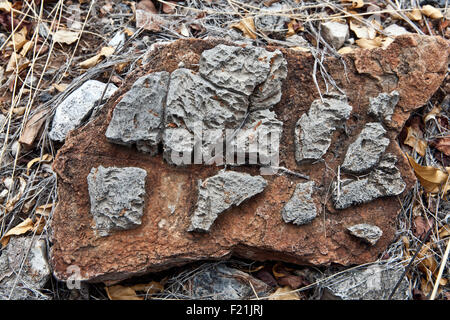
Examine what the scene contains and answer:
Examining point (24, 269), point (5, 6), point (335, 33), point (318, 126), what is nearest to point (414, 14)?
point (335, 33)

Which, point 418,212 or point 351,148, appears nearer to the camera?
point 351,148

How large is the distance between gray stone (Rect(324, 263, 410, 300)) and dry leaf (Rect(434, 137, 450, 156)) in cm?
77

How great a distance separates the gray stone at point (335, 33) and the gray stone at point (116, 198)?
1442 mm

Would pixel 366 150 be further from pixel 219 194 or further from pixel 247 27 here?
pixel 247 27

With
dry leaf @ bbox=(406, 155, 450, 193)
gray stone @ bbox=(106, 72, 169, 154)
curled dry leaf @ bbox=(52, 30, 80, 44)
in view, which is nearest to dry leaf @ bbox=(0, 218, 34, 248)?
gray stone @ bbox=(106, 72, 169, 154)

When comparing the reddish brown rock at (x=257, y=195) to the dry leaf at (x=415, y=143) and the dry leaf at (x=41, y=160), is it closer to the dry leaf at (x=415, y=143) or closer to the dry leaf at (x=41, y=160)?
the dry leaf at (x=415, y=143)

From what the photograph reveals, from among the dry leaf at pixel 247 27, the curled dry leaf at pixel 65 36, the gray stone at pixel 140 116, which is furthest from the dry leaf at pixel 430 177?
the curled dry leaf at pixel 65 36

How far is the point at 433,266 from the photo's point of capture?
2291 mm

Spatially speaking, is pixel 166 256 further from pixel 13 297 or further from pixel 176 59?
pixel 176 59

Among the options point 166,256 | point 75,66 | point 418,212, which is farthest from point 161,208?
point 418,212

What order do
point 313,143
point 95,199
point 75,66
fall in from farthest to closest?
point 75,66
point 313,143
point 95,199

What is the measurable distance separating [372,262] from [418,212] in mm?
443

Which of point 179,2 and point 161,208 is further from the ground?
point 179,2

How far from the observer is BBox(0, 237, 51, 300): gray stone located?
2.19 metres
